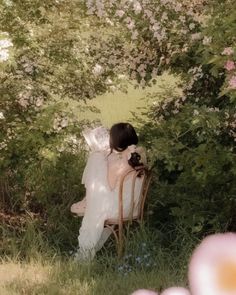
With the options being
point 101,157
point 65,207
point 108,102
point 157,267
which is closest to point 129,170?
point 101,157

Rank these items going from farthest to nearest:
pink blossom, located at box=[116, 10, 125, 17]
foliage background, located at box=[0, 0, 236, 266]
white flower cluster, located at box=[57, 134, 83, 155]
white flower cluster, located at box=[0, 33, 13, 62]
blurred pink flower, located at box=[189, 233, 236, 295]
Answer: white flower cluster, located at box=[57, 134, 83, 155] → pink blossom, located at box=[116, 10, 125, 17] → foliage background, located at box=[0, 0, 236, 266] → white flower cluster, located at box=[0, 33, 13, 62] → blurred pink flower, located at box=[189, 233, 236, 295]

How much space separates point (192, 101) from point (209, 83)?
0.21 metres

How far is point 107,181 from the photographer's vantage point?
14.0ft

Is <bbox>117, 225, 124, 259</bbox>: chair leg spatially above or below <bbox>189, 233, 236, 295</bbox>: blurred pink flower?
below

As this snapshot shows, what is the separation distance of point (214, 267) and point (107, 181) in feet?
13.1

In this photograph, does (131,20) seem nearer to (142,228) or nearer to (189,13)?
(189,13)

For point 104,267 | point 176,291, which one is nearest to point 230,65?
point 104,267

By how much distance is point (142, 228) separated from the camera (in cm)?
438

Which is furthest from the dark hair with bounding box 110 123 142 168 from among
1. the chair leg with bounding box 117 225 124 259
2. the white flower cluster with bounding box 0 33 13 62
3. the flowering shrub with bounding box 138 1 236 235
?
the white flower cluster with bounding box 0 33 13 62

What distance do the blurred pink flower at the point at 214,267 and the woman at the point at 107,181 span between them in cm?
389

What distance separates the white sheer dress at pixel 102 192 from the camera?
4227 millimetres

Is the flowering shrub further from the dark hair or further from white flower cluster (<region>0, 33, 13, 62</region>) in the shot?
white flower cluster (<region>0, 33, 13, 62</region>)

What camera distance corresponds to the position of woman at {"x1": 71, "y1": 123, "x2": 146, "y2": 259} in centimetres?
422

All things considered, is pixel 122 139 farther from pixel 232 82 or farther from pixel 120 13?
pixel 232 82
